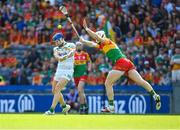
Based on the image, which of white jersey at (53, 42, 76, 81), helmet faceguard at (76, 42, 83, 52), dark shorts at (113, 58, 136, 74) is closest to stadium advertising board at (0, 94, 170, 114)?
helmet faceguard at (76, 42, 83, 52)

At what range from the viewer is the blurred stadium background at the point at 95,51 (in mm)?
25547

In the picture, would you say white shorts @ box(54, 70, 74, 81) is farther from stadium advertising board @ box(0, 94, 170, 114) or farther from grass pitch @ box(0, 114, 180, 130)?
stadium advertising board @ box(0, 94, 170, 114)

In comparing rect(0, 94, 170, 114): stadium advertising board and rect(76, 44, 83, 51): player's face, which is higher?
rect(76, 44, 83, 51): player's face

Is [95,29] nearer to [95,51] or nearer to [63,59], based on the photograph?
[95,51]

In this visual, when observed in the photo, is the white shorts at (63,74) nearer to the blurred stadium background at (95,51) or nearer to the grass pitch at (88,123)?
the grass pitch at (88,123)

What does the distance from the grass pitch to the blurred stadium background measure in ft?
27.8

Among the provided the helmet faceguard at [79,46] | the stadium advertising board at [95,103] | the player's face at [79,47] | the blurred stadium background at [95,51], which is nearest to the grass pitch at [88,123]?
the helmet faceguard at [79,46]

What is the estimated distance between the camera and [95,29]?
2814cm

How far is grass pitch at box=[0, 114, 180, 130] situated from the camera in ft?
48.5

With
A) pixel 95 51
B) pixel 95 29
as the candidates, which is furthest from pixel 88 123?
pixel 95 29

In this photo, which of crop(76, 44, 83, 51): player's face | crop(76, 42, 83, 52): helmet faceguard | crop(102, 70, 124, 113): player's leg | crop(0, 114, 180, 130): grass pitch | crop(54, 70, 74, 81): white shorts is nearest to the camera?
crop(0, 114, 180, 130): grass pitch

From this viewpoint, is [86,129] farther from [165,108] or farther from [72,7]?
[72,7]

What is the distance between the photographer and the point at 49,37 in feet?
95.5

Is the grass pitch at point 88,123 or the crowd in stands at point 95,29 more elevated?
the crowd in stands at point 95,29
